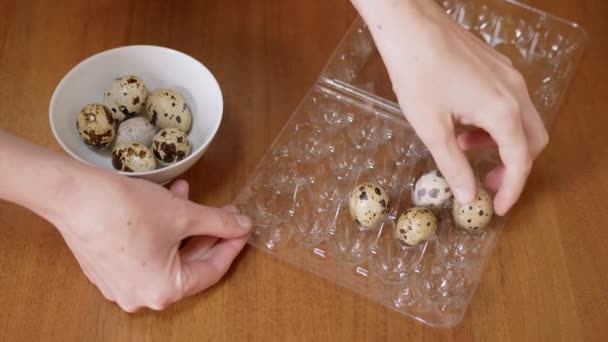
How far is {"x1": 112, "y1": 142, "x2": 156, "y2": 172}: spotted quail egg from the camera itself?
0.97 m

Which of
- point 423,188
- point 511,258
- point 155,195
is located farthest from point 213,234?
point 511,258

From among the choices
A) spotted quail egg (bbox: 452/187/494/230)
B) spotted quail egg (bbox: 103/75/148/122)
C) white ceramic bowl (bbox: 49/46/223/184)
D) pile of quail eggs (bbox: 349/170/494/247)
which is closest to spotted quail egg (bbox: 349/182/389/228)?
pile of quail eggs (bbox: 349/170/494/247)

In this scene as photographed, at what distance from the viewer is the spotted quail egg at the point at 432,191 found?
3.35ft

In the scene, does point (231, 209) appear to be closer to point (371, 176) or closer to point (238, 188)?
point (238, 188)

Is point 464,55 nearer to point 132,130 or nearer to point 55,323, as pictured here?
point 132,130

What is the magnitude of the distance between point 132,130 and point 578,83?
2.70 ft

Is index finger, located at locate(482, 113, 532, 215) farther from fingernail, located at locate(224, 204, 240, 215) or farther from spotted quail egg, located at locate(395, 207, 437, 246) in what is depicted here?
fingernail, located at locate(224, 204, 240, 215)

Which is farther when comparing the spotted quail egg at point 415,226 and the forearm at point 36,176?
the spotted quail egg at point 415,226

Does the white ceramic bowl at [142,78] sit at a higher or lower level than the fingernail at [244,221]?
higher

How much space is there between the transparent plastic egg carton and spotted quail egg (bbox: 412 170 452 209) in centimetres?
3

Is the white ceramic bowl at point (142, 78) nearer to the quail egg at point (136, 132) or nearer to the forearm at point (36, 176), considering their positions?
the quail egg at point (136, 132)

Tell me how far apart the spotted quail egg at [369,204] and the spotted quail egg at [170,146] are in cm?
27

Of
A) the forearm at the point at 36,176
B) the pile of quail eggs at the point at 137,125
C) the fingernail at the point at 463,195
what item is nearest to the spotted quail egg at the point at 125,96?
the pile of quail eggs at the point at 137,125

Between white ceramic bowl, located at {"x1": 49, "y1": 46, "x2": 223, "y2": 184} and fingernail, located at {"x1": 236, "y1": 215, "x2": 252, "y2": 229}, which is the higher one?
white ceramic bowl, located at {"x1": 49, "y1": 46, "x2": 223, "y2": 184}
